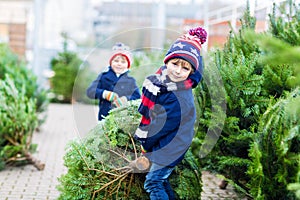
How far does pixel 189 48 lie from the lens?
409 centimetres

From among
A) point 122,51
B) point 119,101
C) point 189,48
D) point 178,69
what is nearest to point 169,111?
point 178,69

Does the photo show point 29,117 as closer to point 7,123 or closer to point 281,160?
point 7,123

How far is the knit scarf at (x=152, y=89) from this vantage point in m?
4.09

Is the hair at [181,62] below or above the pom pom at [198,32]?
below

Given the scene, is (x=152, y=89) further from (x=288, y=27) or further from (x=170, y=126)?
(x=288, y=27)

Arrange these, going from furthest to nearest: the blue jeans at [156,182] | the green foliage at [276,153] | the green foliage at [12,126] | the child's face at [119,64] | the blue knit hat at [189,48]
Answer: the green foliage at [12,126]
the child's face at [119,64]
the blue jeans at [156,182]
the blue knit hat at [189,48]
the green foliage at [276,153]

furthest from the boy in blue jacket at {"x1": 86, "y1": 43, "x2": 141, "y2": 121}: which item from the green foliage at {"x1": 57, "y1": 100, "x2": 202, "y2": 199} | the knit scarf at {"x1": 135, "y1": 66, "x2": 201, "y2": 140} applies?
the knit scarf at {"x1": 135, "y1": 66, "x2": 201, "y2": 140}

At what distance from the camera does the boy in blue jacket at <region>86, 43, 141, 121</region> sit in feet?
19.5

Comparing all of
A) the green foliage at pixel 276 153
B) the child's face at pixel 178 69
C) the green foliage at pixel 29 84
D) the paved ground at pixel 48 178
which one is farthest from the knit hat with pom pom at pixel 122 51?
the green foliage at pixel 29 84

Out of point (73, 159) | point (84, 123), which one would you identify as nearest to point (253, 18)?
point (84, 123)

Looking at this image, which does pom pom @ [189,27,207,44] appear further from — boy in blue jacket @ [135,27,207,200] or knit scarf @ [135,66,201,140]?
knit scarf @ [135,66,201,140]

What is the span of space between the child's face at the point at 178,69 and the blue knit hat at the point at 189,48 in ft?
0.13

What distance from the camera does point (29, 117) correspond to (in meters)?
7.15

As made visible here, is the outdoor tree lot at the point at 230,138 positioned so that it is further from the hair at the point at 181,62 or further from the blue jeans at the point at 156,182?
the hair at the point at 181,62
